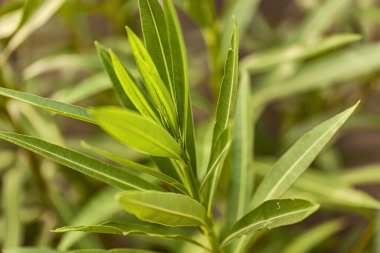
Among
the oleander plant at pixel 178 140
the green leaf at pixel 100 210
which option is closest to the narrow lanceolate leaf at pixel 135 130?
the oleander plant at pixel 178 140

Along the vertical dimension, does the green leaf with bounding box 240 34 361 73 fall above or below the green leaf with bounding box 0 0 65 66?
below

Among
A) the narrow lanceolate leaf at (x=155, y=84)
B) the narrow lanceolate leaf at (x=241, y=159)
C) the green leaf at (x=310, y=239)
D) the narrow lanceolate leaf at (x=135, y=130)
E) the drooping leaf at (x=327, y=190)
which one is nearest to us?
the narrow lanceolate leaf at (x=135, y=130)

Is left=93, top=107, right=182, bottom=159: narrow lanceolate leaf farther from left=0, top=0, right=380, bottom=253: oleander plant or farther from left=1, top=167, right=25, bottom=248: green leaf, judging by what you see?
left=1, top=167, right=25, bottom=248: green leaf

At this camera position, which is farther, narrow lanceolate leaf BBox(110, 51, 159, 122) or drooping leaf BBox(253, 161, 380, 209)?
drooping leaf BBox(253, 161, 380, 209)

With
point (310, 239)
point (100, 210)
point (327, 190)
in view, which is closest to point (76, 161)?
point (100, 210)

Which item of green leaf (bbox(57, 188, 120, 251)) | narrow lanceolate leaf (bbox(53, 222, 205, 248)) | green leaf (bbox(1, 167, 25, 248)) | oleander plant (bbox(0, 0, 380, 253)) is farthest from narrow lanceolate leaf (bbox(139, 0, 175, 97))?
green leaf (bbox(1, 167, 25, 248))

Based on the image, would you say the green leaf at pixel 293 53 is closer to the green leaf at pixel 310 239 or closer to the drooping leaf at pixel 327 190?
the drooping leaf at pixel 327 190

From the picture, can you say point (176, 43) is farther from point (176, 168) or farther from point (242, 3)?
point (242, 3)
